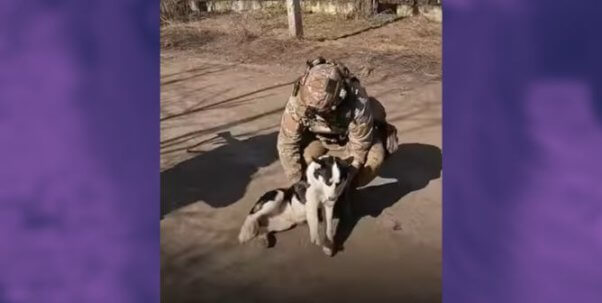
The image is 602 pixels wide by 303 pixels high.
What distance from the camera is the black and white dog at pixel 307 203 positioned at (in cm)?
155

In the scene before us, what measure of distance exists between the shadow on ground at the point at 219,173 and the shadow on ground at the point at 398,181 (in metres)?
0.34

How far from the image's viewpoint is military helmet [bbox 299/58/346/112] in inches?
59.6

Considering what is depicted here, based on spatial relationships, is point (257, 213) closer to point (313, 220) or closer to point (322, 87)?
point (313, 220)
